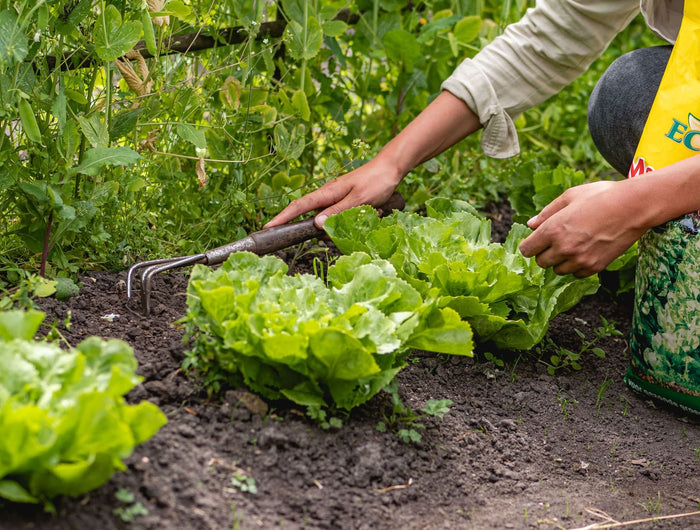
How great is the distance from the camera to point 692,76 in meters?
1.78

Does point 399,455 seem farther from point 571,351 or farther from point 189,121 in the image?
point 189,121

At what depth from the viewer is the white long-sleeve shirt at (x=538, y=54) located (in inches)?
86.7

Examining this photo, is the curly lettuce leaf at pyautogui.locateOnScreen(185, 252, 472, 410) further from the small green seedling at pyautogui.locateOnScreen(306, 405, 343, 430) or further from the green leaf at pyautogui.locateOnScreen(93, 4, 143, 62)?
the green leaf at pyautogui.locateOnScreen(93, 4, 143, 62)

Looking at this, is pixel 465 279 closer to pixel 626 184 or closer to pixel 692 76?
pixel 626 184

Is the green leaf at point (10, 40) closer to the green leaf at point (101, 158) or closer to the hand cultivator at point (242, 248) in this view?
the green leaf at point (101, 158)

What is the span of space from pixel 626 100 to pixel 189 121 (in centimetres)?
126

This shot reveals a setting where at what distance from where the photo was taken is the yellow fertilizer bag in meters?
1.77

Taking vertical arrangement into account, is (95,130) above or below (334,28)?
below

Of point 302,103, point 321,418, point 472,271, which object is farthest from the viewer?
point 302,103

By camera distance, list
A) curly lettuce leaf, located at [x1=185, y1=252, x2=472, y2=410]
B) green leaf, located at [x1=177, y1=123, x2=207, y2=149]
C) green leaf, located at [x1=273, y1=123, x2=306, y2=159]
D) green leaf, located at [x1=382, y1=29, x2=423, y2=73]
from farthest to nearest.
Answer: green leaf, located at [x1=382, y1=29, x2=423, y2=73], green leaf, located at [x1=273, y1=123, x2=306, y2=159], green leaf, located at [x1=177, y1=123, x2=207, y2=149], curly lettuce leaf, located at [x1=185, y1=252, x2=472, y2=410]

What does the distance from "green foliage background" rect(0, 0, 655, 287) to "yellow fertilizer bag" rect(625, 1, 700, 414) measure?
0.82m

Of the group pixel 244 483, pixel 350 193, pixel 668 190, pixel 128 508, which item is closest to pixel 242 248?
pixel 350 193

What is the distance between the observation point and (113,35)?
1609 mm

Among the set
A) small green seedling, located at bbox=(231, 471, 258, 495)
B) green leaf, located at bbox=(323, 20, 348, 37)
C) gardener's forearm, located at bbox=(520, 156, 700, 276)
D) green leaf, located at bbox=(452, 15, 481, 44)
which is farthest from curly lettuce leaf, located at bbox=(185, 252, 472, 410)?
green leaf, located at bbox=(452, 15, 481, 44)
